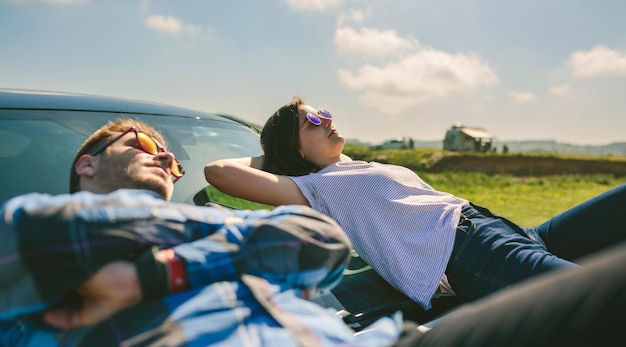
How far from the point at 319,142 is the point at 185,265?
163 cm

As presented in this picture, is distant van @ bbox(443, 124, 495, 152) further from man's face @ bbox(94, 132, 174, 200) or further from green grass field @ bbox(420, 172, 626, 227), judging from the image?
man's face @ bbox(94, 132, 174, 200)

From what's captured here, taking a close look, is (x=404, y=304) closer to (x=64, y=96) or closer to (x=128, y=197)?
Result: (x=128, y=197)

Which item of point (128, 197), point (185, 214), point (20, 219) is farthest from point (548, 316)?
point (20, 219)

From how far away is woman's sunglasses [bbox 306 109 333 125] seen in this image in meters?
A: 2.77

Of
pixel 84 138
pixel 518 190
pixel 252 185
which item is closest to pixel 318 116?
pixel 252 185

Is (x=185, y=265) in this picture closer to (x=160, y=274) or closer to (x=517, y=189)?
(x=160, y=274)

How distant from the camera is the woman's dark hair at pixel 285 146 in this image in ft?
8.95

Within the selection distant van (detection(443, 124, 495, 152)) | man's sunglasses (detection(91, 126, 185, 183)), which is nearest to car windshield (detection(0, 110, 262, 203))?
man's sunglasses (detection(91, 126, 185, 183))

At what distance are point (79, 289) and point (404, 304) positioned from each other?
135 centimetres

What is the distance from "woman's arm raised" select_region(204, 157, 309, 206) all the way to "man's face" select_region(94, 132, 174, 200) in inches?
23.3

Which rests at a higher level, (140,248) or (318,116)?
(318,116)

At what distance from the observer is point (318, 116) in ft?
9.23

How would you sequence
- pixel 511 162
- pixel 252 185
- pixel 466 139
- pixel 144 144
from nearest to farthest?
pixel 144 144, pixel 252 185, pixel 511 162, pixel 466 139

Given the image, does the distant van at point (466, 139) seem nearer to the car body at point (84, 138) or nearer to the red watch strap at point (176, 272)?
the car body at point (84, 138)
